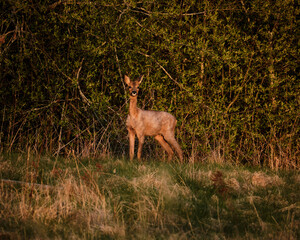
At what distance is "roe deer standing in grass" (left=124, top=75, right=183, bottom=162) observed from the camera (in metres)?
8.16

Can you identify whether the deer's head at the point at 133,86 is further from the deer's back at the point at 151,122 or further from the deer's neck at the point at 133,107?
the deer's back at the point at 151,122

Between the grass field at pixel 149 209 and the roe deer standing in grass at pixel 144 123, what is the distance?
10.4 ft

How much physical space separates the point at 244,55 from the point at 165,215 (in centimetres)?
562

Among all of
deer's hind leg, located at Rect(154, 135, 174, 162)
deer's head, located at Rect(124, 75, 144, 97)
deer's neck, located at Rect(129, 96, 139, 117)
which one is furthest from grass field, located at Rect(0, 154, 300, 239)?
deer's hind leg, located at Rect(154, 135, 174, 162)

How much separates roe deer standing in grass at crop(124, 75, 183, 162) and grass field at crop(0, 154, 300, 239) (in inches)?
125

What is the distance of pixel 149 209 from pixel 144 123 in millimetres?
4595

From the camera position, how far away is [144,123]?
27.4 feet

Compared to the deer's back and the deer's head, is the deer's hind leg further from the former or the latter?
the deer's head

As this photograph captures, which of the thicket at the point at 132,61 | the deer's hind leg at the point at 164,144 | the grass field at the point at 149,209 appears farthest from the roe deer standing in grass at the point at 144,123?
the grass field at the point at 149,209

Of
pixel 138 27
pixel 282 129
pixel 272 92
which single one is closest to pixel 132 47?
pixel 138 27

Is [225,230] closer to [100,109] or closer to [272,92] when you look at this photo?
[100,109]

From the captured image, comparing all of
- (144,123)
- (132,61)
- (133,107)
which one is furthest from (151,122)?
(132,61)

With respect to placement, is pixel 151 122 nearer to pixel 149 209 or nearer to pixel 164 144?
pixel 164 144

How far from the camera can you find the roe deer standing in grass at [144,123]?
8.16m
